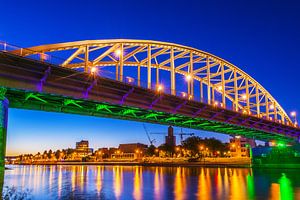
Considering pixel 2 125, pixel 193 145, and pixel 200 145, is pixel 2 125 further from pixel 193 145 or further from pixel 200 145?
pixel 200 145

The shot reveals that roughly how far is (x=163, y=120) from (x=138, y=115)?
5.52 meters

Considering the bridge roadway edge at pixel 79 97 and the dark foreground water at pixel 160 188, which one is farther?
the bridge roadway edge at pixel 79 97

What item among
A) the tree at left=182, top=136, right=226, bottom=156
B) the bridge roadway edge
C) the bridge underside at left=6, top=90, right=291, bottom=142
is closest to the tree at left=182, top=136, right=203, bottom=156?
the tree at left=182, top=136, right=226, bottom=156

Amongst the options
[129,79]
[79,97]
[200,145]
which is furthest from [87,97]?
[200,145]

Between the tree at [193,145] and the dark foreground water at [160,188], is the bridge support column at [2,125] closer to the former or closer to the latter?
the dark foreground water at [160,188]

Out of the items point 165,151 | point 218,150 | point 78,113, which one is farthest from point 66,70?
point 165,151

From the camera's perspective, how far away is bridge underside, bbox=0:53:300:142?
33.7 meters

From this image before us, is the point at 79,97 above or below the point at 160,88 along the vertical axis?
below

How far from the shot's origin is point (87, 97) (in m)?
39.5

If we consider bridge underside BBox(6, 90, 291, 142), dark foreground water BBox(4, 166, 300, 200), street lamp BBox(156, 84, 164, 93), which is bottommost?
dark foreground water BBox(4, 166, 300, 200)

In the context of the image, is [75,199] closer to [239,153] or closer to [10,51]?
[10,51]

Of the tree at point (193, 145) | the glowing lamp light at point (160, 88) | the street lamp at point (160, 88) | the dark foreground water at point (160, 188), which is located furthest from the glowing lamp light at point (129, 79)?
the tree at point (193, 145)

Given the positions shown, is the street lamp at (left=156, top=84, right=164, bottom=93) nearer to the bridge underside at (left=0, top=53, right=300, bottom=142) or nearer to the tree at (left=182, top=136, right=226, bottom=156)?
the bridge underside at (left=0, top=53, right=300, bottom=142)

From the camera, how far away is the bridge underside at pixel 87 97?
33.7m
